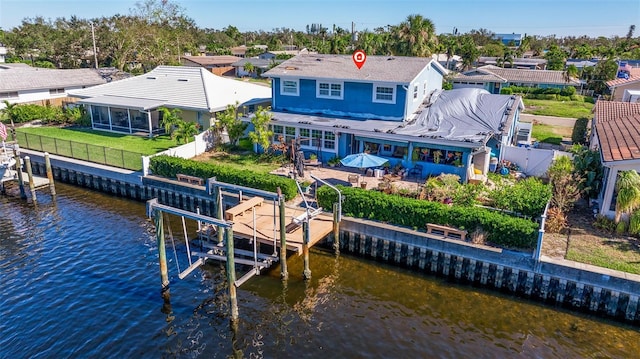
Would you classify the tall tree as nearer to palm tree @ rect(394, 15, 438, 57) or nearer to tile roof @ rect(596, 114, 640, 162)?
tile roof @ rect(596, 114, 640, 162)

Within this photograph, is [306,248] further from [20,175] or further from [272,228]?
[20,175]

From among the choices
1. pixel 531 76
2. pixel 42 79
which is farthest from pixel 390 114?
pixel 531 76

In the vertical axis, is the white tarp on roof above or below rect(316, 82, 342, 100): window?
below

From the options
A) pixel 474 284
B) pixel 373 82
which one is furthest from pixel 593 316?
pixel 373 82

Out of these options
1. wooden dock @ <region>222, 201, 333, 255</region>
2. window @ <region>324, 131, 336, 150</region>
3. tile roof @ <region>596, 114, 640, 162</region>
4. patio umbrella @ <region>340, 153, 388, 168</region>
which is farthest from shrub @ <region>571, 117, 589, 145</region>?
wooden dock @ <region>222, 201, 333, 255</region>

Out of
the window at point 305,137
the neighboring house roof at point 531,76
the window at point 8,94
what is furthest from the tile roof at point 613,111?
the window at point 8,94

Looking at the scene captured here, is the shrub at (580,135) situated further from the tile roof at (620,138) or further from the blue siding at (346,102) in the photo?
the blue siding at (346,102)
